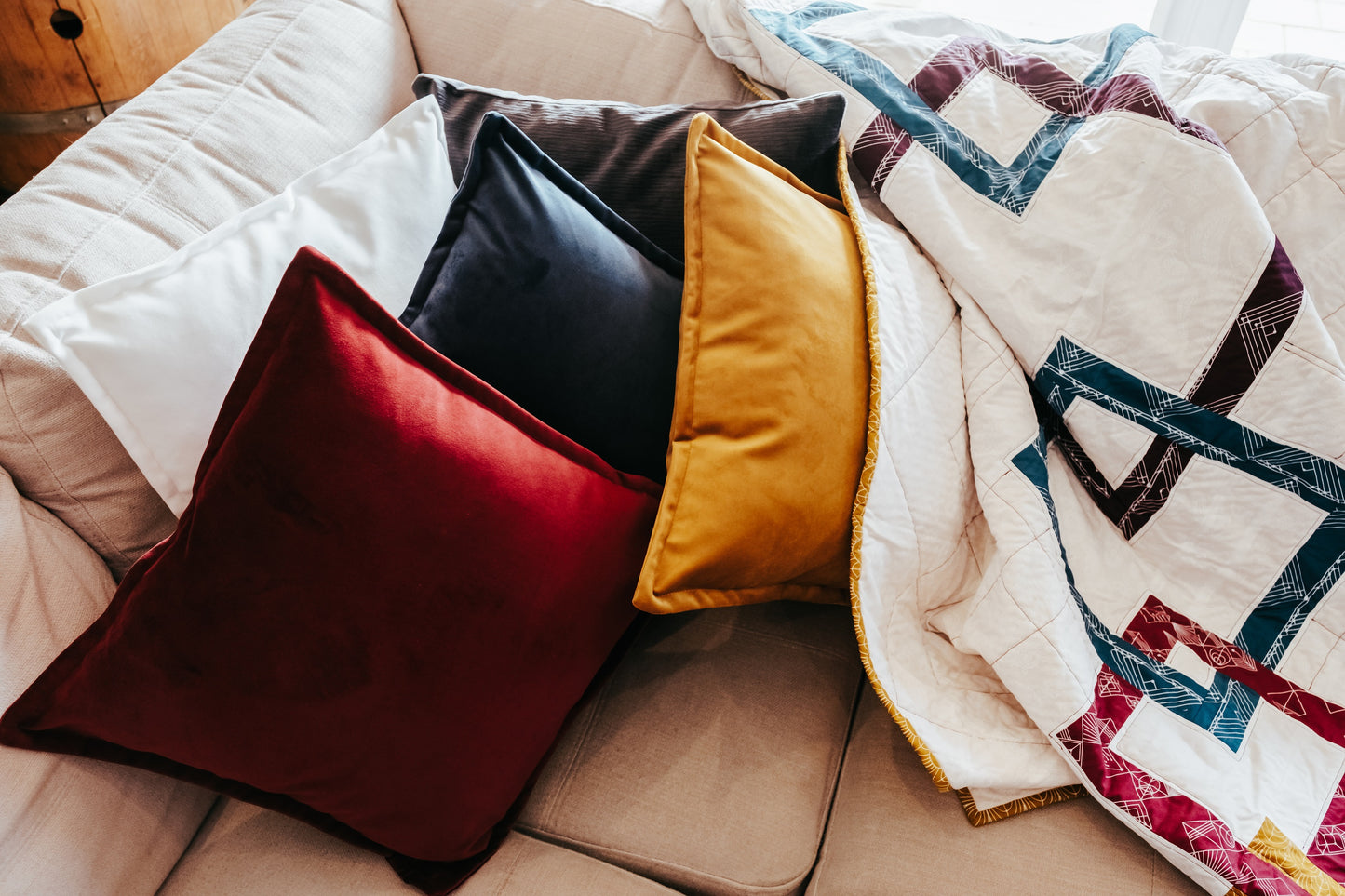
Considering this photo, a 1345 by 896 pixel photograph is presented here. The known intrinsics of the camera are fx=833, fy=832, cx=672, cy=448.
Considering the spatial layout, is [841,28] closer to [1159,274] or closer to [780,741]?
[1159,274]

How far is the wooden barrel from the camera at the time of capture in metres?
1.27

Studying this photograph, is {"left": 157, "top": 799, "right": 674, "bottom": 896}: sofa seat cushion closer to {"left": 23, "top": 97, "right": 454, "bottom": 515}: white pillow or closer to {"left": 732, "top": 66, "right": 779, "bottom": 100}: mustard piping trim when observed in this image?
{"left": 23, "top": 97, "right": 454, "bottom": 515}: white pillow

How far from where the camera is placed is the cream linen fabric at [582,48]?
1121 millimetres

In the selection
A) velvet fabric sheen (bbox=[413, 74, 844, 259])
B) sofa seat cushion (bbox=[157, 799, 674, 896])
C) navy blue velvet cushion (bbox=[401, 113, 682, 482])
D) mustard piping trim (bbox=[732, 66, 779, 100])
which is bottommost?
sofa seat cushion (bbox=[157, 799, 674, 896])

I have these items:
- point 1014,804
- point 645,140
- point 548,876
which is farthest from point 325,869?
point 645,140

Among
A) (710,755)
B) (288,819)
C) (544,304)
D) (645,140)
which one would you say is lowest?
(288,819)

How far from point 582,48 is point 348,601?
2.77 ft

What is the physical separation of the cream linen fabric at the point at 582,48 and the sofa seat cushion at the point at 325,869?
0.93 metres

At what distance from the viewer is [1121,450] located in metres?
0.88

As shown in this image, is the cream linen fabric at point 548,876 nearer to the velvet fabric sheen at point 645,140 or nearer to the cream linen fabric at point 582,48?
the velvet fabric sheen at point 645,140

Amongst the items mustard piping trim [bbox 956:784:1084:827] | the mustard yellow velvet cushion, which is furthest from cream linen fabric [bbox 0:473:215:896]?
mustard piping trim [bbox 956:784:1084:827]

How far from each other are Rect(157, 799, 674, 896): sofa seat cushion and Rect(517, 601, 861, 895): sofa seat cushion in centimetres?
3

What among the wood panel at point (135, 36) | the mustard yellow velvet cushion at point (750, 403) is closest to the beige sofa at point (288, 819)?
the mustard yellow velvet cushion at point (750, 403)

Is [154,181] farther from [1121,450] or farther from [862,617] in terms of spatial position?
[1121,450]
